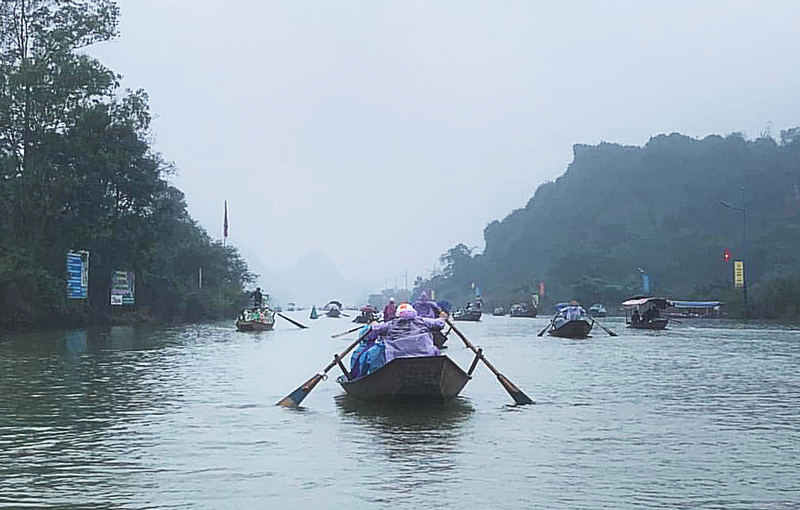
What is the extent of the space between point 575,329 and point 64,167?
75.7 feet

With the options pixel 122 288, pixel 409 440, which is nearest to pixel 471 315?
pixel 122 288

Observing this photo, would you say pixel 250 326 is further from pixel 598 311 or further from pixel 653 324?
pixel 598 311

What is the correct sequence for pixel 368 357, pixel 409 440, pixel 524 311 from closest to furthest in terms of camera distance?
pixel 409 440 → pixel 368 357 → pixel 524 311

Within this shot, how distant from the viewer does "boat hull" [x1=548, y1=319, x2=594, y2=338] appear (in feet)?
124

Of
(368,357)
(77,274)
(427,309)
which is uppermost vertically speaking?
(77,274)

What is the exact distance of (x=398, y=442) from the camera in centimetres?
1103

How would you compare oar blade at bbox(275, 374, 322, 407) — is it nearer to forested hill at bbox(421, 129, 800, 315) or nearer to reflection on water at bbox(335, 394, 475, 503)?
reflection on water at bbox(335, 394, 475, 503)

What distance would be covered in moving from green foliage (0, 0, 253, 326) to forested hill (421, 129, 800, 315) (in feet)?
137

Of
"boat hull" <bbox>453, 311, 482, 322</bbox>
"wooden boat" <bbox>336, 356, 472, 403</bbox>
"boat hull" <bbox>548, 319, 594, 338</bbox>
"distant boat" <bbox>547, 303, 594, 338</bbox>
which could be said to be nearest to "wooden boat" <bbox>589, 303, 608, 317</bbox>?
"boat hull" <bbox>453, 311, 482, 322</bbox>

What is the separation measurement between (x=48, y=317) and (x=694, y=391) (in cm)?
3309

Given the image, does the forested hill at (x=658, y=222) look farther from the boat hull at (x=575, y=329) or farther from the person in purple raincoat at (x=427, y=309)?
the person in purple raincoat at (x=427, y=309)

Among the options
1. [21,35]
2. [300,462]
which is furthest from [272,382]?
[21,35]

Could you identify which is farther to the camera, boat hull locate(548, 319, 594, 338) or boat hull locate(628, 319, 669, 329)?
boat hull locate(628, 319, 669, 329)

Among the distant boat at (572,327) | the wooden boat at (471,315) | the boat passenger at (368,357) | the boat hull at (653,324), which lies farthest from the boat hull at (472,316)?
the boat passenger at (368,357)
